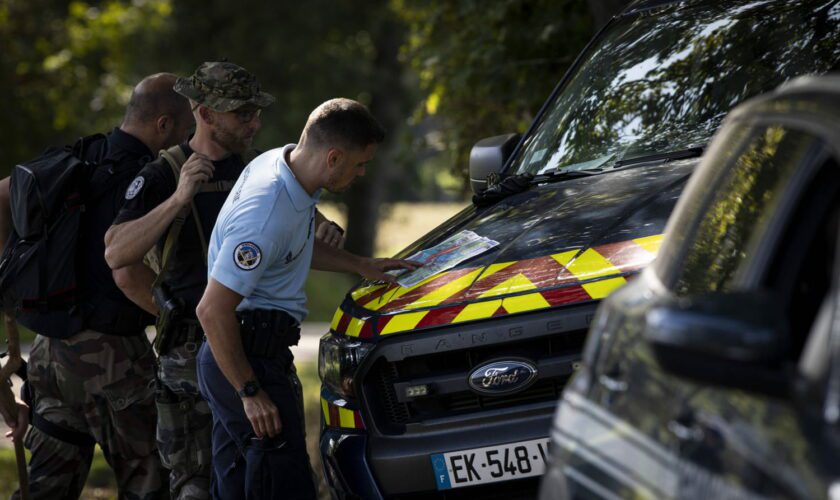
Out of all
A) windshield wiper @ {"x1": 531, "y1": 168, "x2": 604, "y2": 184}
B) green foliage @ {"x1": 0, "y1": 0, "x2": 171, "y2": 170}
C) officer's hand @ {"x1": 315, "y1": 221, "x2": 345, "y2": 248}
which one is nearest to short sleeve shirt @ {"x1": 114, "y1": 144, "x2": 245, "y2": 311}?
officer's hand @ {"x1": 315, "y1": 221, "x2": 345, "y2": 248}

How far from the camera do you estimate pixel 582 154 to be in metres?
5.51

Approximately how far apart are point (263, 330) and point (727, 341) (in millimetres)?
2658

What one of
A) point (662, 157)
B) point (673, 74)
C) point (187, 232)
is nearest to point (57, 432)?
point (187, 232)

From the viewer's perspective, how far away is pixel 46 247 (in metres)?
5.55

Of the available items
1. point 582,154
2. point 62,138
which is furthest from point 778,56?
point 62,138

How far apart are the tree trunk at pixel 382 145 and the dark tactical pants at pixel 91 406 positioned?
634 inches

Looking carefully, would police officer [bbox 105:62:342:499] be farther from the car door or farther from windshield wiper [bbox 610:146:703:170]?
the car door

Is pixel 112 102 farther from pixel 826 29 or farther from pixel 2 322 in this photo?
pixel 826 29

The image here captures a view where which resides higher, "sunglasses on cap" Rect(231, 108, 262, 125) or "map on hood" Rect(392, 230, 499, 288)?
"sunglasses on cap" Rect(231, 108, 262, 125)

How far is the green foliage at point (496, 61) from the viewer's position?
9.04 metres

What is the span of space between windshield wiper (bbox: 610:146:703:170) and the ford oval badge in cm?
119

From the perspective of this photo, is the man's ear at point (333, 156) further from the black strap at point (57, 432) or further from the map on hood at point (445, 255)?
the black strap at point (57, 432)

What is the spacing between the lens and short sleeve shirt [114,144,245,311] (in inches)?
203

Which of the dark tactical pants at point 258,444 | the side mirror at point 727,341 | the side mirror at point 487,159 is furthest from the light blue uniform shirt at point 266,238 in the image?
the side mirror at point 727,341
